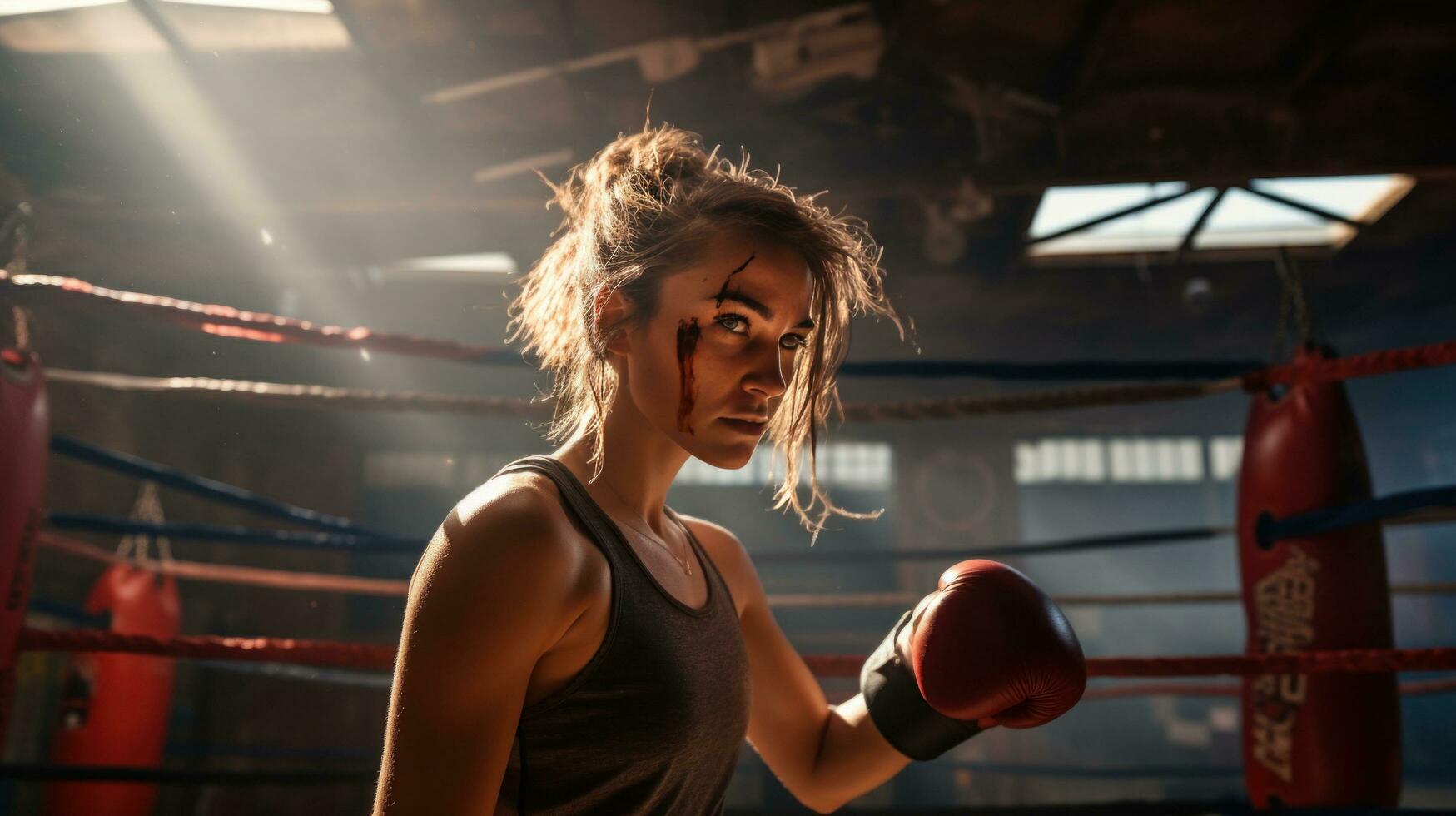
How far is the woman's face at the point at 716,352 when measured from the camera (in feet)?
3.32

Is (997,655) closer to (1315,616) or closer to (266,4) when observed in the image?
(1315,616)

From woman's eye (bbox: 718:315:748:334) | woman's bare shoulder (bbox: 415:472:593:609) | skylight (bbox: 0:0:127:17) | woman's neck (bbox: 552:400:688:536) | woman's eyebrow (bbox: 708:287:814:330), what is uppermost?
skylight (bbox: 0:0:127:17)

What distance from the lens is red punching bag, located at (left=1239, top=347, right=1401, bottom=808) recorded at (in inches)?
66.5

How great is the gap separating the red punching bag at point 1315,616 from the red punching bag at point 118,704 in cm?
383

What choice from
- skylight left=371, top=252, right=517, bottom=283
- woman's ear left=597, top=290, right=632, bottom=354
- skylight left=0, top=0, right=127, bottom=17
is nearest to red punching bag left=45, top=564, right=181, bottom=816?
skylight left=0, top=0, right=127, bottom=17

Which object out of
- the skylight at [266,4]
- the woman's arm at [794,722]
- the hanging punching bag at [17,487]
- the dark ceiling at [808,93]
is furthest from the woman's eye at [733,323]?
the dark ceiling at [808,93]

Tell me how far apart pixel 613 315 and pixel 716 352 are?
0.46ft

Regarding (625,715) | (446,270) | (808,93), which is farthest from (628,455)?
(446,270)

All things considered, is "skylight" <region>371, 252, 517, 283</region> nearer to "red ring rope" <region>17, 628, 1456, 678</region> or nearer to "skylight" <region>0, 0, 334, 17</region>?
"skylight" <region>0, 0, 334, 17</region>

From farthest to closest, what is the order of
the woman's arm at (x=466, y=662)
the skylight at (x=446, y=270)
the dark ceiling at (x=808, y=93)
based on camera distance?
the skylight at (x=446, y=270) < the dark ceiling at (x=808, y=93) < the woman's arm at (x=466, y=662)

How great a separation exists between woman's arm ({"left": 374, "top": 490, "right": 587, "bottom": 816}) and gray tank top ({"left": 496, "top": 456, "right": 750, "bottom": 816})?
0.08 meters

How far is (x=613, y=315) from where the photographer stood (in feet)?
3.44

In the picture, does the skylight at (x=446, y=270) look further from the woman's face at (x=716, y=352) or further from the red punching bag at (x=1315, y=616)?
the woman's face at (x=716, y=352)

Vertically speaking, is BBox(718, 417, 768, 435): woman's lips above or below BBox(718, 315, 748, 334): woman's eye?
below
